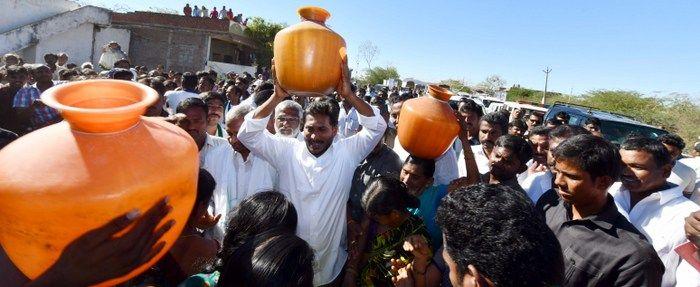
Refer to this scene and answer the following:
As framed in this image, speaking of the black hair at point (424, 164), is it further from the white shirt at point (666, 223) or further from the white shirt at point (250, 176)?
the white shirt at point (666, 223)

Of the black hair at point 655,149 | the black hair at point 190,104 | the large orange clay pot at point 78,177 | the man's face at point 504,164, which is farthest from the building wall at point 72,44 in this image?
the black hair at point 655,149

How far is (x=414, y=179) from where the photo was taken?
9.25 ft

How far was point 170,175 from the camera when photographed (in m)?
1.14

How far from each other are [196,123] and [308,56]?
1.41 m

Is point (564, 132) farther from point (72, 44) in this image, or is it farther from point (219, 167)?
point (72, 44)

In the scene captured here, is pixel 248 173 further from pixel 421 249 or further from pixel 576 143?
pixel 576 143

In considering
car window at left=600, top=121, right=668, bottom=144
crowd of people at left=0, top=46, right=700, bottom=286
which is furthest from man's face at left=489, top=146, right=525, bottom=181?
car window at left=600, top=121, right=668, bottom=144

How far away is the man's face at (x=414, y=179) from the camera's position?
9.23 ft

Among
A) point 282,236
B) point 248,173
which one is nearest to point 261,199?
point 282,236

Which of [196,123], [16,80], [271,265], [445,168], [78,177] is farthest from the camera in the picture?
[16,80]

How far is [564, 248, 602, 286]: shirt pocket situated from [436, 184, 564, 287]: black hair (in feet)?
2.65

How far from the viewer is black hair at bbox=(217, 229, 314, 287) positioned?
4.57 feet

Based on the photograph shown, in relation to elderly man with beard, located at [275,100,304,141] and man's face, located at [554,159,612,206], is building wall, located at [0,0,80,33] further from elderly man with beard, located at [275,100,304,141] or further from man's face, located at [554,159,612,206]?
man's face, located at [554,159,612,206]

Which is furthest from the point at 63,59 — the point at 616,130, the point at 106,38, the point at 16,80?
the point at 106,38
